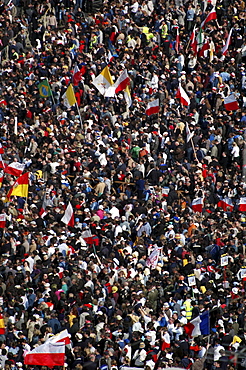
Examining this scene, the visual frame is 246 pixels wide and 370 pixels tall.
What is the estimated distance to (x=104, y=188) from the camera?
41.6 metres

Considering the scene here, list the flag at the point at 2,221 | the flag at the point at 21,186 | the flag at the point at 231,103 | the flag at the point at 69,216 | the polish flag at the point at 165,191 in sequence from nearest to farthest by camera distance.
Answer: the flag at the point at 2,221
the flag at the point at 69,216
the flag at the point at 21,186
the polish flag at the point at 165,191
the flag at the point at 231,103

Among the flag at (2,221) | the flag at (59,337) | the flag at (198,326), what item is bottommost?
the flag at (59,337)

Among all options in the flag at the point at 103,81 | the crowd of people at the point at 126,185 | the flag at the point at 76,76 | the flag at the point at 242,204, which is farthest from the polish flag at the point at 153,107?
the flag at the point at 242,204

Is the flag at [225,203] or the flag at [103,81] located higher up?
the flag at [103,81]

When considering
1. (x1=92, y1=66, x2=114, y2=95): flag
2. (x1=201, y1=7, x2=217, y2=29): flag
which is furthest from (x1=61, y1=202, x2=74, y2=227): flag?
(x1=201, y1=7, x2=217, y2=29): flag

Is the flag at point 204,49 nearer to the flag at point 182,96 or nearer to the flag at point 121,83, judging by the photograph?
the flag at point 182,96

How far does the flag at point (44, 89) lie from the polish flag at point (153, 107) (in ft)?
11.5

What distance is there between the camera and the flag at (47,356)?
101 ft

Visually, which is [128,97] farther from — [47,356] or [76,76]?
[47,356]

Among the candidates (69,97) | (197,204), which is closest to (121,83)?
(69,97)

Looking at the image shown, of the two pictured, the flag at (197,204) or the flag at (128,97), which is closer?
the flag at (197,204)

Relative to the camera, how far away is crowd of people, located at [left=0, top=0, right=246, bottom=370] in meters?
33.6

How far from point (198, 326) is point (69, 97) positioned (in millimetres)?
14590

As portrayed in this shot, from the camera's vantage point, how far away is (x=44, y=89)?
4741cm
